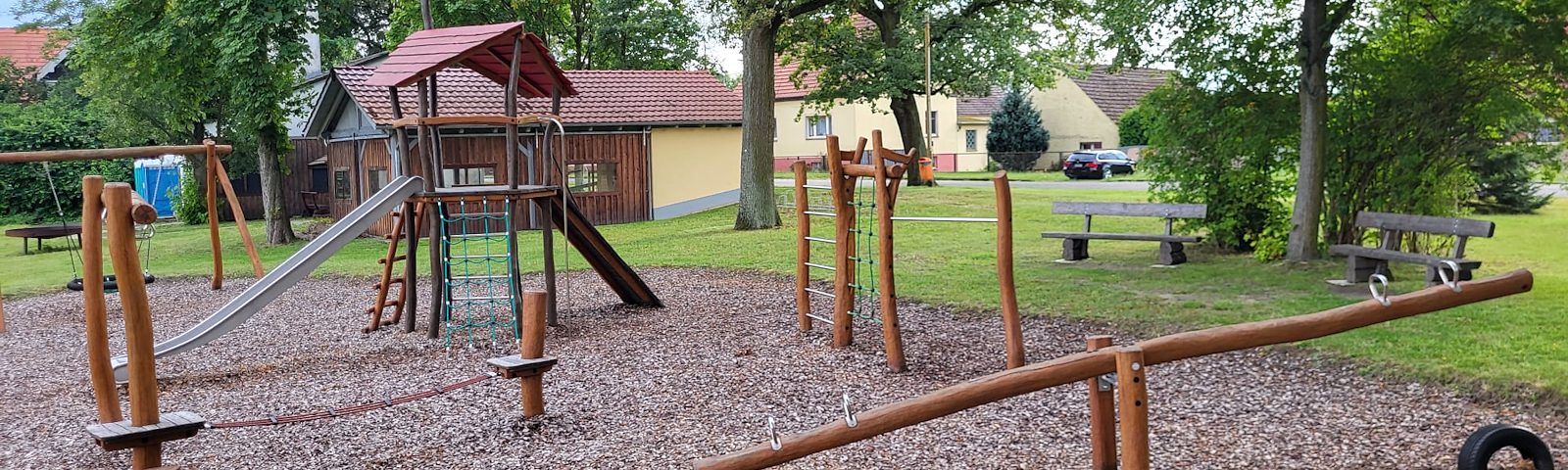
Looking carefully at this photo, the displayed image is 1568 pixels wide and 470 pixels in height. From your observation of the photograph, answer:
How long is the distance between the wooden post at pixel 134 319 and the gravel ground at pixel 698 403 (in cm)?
86

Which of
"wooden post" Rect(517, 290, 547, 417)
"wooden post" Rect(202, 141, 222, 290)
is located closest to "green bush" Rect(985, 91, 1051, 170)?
"wooden post" Rect(202, 141, 222, 290)

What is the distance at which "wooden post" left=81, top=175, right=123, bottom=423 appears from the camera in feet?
17.8

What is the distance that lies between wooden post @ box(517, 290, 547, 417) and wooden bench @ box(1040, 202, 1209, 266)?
8596mm

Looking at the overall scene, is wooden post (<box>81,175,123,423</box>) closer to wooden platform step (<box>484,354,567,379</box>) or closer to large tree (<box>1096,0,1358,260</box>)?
wooden platform step (<box>484,354,567,379</box>)

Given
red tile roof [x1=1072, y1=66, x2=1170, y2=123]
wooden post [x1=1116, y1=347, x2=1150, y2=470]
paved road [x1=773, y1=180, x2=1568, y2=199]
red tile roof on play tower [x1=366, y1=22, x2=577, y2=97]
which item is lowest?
wooden post [x1=1116, y1=347, x2=1150, y2=470]

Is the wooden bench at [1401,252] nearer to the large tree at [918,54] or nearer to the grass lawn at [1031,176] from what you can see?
the large tree at [918,54]

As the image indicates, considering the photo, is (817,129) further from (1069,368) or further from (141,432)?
(1069,368)

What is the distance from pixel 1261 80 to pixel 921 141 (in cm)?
1947

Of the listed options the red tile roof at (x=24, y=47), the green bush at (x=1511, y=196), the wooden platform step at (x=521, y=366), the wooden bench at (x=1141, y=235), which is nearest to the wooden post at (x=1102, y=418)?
the wooden platform step at (x=521, y=366)

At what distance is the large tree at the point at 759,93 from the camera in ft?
60.5

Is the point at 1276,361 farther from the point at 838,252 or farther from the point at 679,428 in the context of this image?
the point at 679,428

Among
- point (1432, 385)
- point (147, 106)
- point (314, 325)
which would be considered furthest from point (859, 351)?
point (147, 106)

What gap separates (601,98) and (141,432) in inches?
754

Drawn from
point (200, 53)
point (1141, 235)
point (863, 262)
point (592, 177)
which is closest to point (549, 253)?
point (863, 262)
